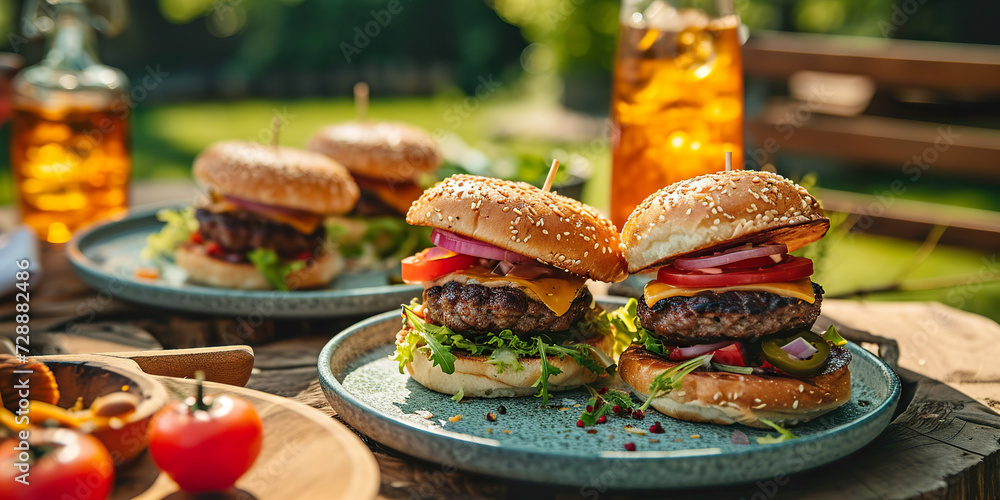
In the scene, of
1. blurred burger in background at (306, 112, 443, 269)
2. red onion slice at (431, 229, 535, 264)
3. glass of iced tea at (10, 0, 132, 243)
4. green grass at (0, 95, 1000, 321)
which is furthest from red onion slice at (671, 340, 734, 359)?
glass of iced tea at (10, 0, 132, 243)

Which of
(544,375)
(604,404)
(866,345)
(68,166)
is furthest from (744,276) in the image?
(68,166)

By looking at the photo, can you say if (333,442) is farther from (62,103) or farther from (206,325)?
(62,103)

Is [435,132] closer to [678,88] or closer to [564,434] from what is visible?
[678,88]

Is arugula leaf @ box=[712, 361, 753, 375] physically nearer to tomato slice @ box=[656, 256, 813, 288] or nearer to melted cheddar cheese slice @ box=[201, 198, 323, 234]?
tomato slice @ box=[656, 256, 813, 288]

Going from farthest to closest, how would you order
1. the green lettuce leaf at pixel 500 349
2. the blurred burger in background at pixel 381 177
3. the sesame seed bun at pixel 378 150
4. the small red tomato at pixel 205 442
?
the sesame seed bun at pixel 378 150, the blurred burger in background at pixel 381 177, the green lettuce leaf at pixel 500 349, the small red tomato at pixel 205 442

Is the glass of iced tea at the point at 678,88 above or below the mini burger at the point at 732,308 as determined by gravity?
above

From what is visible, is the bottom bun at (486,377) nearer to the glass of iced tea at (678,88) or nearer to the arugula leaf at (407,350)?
the arugula leaf at (407,350)


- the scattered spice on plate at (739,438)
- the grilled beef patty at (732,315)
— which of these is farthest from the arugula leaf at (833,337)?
the scattered spice on plate at (739,438)
